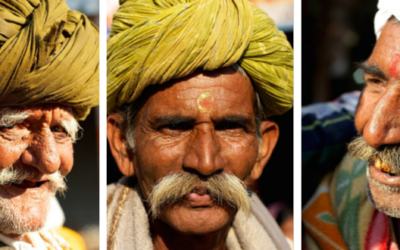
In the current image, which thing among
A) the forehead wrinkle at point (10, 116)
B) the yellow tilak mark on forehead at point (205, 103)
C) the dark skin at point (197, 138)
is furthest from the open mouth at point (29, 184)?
the yellow tilak mark on forehead at point (205, 103)

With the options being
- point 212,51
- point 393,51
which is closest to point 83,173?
point 212,51

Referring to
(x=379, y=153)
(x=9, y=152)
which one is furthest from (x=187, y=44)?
(x=379, y=153)

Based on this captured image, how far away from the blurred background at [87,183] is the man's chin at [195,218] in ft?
1.42

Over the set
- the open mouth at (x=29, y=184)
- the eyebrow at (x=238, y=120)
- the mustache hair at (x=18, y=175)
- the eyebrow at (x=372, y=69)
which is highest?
the eyebrow at (x=372, y=69)

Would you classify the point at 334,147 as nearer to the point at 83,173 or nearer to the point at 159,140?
the point at 159,140

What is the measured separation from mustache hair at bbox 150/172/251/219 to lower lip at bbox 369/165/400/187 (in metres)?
0.64

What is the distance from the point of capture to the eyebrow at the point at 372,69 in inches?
80.4

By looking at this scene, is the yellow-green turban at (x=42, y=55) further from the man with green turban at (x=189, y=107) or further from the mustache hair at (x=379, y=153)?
the mustache hair at (x=379, y=153)

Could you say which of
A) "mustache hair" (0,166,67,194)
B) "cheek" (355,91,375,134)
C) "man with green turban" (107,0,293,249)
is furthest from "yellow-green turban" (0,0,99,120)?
"cheek" (355,91,375,134)

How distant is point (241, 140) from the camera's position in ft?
6.40

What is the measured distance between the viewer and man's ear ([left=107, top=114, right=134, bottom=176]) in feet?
6.72

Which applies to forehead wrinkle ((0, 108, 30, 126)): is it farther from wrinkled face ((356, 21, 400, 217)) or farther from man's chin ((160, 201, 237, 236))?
wrinkled face ((356, 21, 400, 217))

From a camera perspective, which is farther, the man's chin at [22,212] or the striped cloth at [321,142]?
the striped cloth at [321,142]

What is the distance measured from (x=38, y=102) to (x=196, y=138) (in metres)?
0.67
